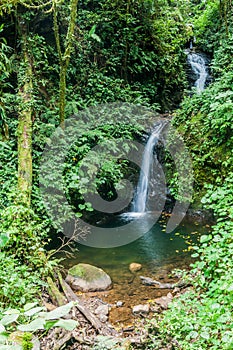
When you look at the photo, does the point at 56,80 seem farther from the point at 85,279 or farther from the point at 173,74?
the point at 85,279

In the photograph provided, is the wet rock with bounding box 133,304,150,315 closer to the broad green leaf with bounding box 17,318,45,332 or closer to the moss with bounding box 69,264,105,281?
the moss with bounding box 69,264,105,281

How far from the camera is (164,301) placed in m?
4.42

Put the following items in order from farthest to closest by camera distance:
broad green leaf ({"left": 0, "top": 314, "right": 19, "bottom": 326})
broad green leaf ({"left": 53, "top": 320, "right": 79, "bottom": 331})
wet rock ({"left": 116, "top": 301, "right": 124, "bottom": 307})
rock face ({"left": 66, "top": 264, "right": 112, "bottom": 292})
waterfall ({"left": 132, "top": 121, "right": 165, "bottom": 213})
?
waterfall ({"left": 132, "top": 121, "right": 165, "bottom": 213}) < rock face ({"left": 66, "top": 264, "right": 112, "bottom": 292}) < wet rock ({"left": 116, "top": 301, "right": 124, "bottom": 307}) < broad green leaf ({"left": 0, "top": 314, "right": 19, "bottom": 326}) < broad green leaf ({"left": 53, "top": 320, "right": 79, "bottom": 331})

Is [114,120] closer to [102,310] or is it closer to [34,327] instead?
[102,310]

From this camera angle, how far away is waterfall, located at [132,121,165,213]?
339 inches

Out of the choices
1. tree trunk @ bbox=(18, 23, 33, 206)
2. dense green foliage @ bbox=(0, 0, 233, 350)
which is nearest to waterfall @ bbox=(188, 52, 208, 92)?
dense green foliage @ bbox=(0, 0, 233, 350)

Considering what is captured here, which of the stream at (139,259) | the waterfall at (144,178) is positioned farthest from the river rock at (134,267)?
the waterfall at (144,178)

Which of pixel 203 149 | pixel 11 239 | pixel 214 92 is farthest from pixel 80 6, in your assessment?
pixel 11 239

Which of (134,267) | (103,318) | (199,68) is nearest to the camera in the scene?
(103,318)

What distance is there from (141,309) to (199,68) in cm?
1135

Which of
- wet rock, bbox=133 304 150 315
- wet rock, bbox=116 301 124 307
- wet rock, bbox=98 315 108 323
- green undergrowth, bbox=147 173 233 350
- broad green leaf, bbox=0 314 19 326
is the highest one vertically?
broad green leaf, bbox=0 314 19 326

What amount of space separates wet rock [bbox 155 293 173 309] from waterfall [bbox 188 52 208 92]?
372 inches

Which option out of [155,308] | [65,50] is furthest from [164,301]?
[65,50]

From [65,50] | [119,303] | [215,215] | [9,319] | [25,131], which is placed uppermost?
[65,50]
